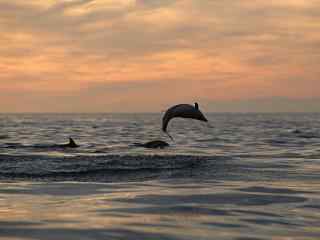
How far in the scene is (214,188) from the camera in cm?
1264

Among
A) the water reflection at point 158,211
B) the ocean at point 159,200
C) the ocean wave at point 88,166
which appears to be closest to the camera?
the water reflection at point 158,211

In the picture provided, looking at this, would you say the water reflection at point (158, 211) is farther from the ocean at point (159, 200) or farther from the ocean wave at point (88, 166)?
the ocean wave at point (88, 166)

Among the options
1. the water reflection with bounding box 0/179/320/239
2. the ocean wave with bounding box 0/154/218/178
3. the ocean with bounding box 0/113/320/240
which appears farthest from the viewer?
the ocean wave with bounding box 0/154/218/178

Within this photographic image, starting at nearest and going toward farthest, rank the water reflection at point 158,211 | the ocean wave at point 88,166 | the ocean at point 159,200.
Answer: the water reflection at point 158,211 < the ocean at point 159,200 < the ocean wave at point 88,166

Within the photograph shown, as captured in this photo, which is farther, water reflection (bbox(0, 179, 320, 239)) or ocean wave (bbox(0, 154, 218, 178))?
ocean wave (bbox(0, 154, 218, 178))

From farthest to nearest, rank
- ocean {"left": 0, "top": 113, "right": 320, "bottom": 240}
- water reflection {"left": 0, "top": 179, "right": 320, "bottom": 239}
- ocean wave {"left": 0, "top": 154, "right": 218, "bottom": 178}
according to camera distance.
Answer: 1. ocean wave {"left": 0, "top": 154, "right": 218, "bottom": 178}
2. ocean {"left": 0, "top": 113, "right": 320, "bottom": 240}
3. water reflection {"left": 0, "top": 179, "right": 320, "bottom": 239}

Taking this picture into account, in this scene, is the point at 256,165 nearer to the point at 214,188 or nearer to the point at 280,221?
the point at 214,188

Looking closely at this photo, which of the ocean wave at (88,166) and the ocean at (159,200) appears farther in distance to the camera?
the ocean wave at (88,166)

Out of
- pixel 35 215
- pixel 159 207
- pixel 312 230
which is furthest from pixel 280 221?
pixel 35 215

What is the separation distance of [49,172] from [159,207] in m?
6.94

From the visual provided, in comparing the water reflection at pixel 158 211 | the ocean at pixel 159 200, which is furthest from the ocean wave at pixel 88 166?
the water reflection at pixel 158 211

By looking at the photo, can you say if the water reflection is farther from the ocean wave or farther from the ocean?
the ocean wave

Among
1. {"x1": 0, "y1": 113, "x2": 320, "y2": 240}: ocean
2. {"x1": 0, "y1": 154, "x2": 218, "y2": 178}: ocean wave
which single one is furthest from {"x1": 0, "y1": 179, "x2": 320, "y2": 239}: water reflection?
{"x1": 0, "y1": 154, "x2": 218, "y2": 178}: ocean wave

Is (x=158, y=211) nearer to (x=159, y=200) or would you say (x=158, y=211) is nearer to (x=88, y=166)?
(x=159, y=200)
